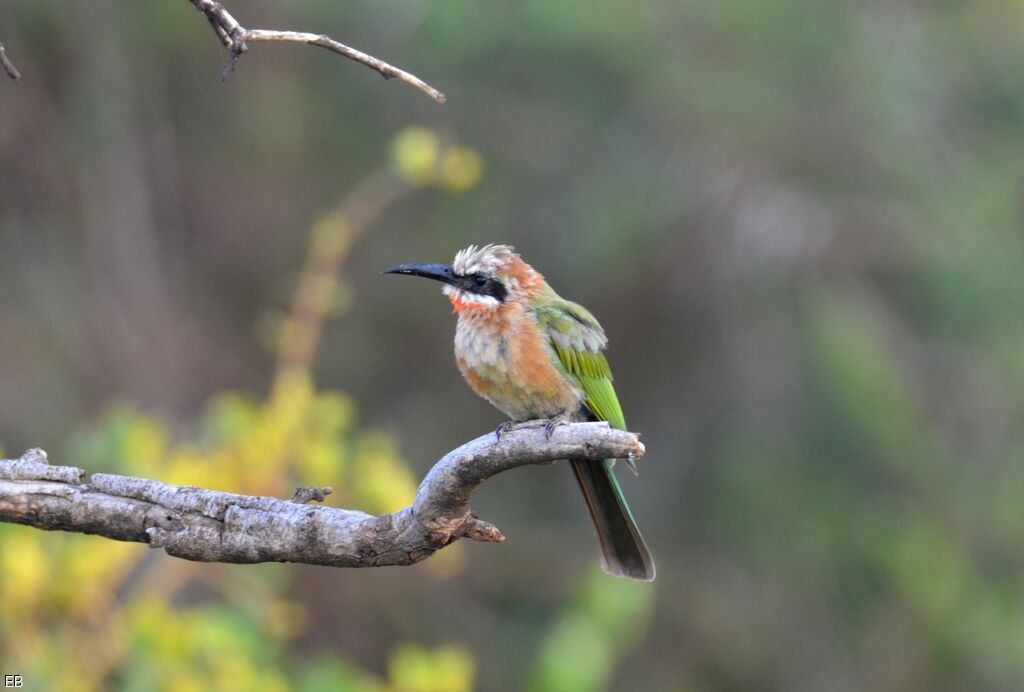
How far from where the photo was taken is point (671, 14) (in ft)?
23.9

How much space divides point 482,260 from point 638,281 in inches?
120

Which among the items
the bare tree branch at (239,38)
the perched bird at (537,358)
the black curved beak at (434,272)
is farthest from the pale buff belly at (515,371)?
the bare tree branch at (239,38)

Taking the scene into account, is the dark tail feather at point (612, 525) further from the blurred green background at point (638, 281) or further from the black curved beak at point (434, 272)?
the blurred green background at point (638, 281)

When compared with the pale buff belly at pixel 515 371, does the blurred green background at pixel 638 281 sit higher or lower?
higher

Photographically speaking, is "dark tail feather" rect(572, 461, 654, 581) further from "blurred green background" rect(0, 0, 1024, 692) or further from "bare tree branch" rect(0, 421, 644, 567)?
"blurred green background" rect(0, 0, 1024, 692)

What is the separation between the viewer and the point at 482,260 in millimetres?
4566

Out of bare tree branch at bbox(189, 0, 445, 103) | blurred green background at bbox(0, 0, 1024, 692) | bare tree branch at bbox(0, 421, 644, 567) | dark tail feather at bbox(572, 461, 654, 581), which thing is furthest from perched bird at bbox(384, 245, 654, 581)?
blurred green background at bbox(0, 0, 1024, 692)

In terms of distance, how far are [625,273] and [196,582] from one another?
2.69 metres

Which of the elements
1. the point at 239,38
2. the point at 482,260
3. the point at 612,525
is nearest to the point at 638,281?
the point at 482,260

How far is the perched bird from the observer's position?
13.9 feet

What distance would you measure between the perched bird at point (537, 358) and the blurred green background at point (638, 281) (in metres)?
1.89

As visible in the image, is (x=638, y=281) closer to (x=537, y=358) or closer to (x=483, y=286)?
(x=483, y=286)

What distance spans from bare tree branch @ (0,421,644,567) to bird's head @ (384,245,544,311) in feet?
5.01

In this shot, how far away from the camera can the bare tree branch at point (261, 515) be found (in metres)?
2.89
